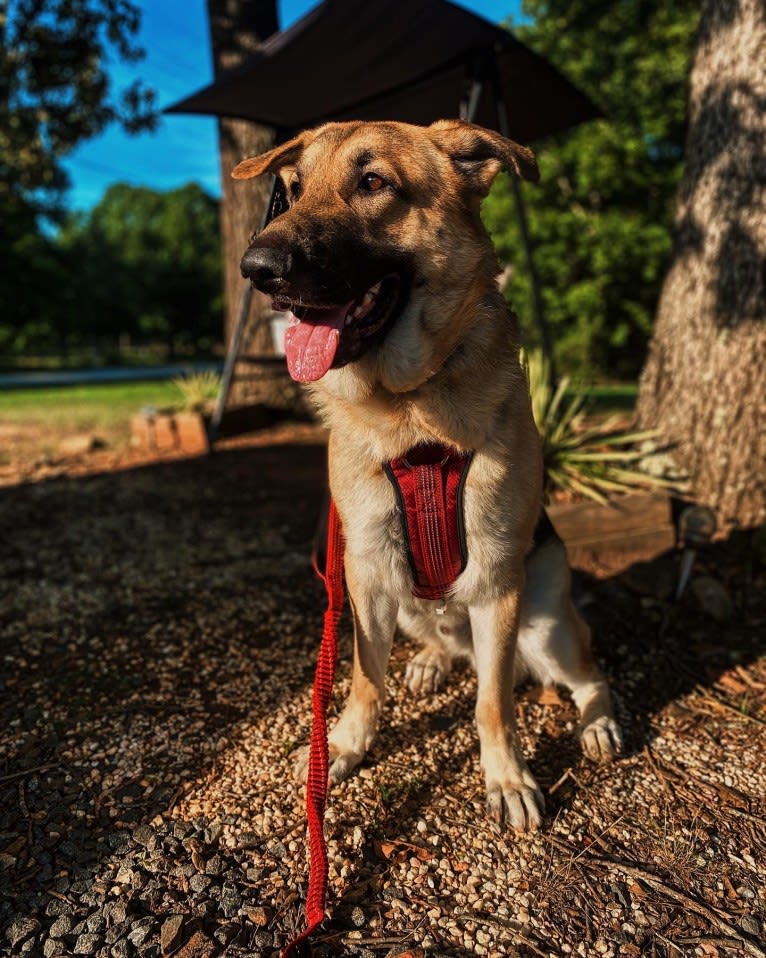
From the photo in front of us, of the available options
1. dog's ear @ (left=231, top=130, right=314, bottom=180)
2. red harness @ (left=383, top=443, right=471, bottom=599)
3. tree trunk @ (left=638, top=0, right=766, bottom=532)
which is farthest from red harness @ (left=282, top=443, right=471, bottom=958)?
tree trunk @ (left=638, top=0, right=766, bottom=532)

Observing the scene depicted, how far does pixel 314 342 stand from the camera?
2045mm

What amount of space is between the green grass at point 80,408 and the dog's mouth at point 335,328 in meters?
7.32

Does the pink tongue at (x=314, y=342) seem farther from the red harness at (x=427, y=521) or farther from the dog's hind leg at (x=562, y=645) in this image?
the dog's hind leg at (x=562, y=645)

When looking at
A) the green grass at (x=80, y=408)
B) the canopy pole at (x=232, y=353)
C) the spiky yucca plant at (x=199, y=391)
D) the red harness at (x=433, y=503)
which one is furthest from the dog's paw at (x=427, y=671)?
the green grass at (x=80, y=408)

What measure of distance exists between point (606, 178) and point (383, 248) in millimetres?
18321

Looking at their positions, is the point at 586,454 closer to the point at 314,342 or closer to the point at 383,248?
the point at 383,248

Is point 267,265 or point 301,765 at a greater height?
point 267,265

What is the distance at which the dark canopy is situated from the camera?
357 cm

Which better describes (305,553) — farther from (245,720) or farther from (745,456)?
(745,456)

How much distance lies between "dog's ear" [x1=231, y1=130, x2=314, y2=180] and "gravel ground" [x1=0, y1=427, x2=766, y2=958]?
2153 mm

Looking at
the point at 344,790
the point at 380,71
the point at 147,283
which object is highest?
the point at 380,71

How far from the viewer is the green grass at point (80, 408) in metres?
9.97

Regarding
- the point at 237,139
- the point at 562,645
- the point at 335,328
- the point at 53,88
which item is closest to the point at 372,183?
the point at 335,328

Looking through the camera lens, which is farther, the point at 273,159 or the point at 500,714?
the point at 273,159
